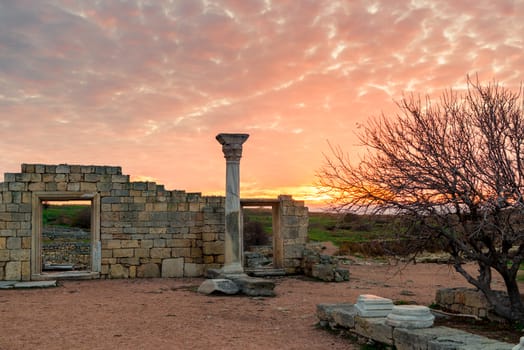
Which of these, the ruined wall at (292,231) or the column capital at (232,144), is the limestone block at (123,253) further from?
the ruined wall at (292,231)

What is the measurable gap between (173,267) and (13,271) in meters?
4.64

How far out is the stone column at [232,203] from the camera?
15200 millimetres

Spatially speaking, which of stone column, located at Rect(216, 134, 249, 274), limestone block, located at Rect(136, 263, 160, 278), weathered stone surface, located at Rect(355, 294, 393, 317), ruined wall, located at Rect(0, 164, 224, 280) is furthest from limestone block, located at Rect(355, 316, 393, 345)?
limestone block, located at Rect(136, 263, 160, 278)

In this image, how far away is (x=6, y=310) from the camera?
11.4 m

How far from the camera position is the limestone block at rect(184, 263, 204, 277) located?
1762 cm

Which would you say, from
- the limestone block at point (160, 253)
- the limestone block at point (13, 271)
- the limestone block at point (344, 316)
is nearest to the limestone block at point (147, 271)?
the limestone block at point (160, 253)

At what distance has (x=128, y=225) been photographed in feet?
56.4

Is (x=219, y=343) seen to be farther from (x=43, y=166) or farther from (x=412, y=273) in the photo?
(x=412, y=273)

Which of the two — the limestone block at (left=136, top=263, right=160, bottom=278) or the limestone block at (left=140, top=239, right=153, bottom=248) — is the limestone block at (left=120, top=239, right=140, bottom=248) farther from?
the limestone block at (left=136, top=263, right=160, bottom=278)

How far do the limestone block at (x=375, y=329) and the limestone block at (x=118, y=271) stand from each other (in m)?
10.2

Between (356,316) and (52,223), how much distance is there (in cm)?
3596

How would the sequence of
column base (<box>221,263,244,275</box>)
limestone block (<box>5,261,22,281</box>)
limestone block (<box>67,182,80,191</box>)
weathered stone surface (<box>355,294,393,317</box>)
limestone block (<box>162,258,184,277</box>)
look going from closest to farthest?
1. weathered stone surface (<box>355,294,393,317</box>)
2. column base (<box>221,263,244,275</box>)
3. limestone block (<box>5,261,22,281</box>)
4. limestone block (<box>67,182,80,191</box>)
5. limestone block (<box>162,258,184,277</box>)

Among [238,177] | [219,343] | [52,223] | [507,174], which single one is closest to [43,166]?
[238,177]

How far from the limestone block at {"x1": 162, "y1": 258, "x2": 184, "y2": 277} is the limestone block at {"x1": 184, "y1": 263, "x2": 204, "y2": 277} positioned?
5.1 inches
